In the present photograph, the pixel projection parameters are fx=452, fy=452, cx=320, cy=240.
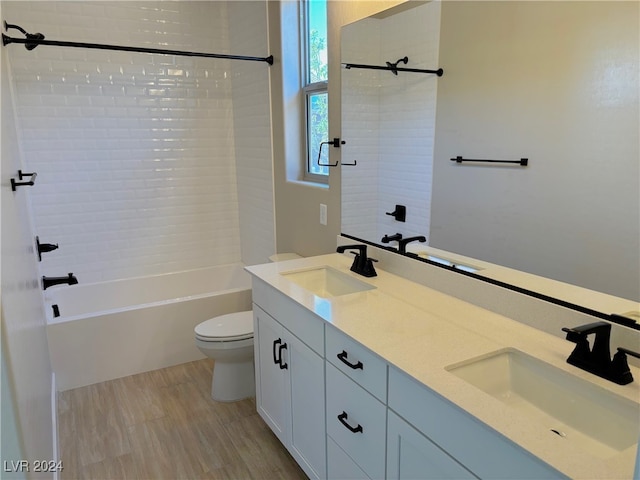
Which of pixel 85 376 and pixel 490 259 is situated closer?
pixel 490 259

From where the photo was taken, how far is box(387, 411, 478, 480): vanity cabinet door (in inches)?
44.6

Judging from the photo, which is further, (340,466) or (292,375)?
(292,375)

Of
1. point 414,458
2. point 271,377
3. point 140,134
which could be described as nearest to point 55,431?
point 271,377

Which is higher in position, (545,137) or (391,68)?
(391,68)

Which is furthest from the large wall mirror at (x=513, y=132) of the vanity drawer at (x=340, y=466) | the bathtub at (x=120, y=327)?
the bathtub at (x=120, y=327)

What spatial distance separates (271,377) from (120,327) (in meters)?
1.30

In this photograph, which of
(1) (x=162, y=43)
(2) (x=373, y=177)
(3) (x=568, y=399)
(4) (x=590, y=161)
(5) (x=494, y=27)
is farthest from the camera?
(1) (x=162, y=43)

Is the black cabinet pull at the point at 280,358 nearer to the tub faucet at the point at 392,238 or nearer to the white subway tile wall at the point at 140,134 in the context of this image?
the tub faucet at the point at 392,238

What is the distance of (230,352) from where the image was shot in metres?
2.53

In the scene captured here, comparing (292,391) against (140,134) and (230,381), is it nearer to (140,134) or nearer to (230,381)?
(230,381)

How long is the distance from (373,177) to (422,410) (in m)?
1.28

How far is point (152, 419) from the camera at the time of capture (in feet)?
8.13

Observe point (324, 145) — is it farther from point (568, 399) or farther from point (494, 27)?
point (568, 399)

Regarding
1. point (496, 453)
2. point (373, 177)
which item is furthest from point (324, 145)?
point (496, 453)
